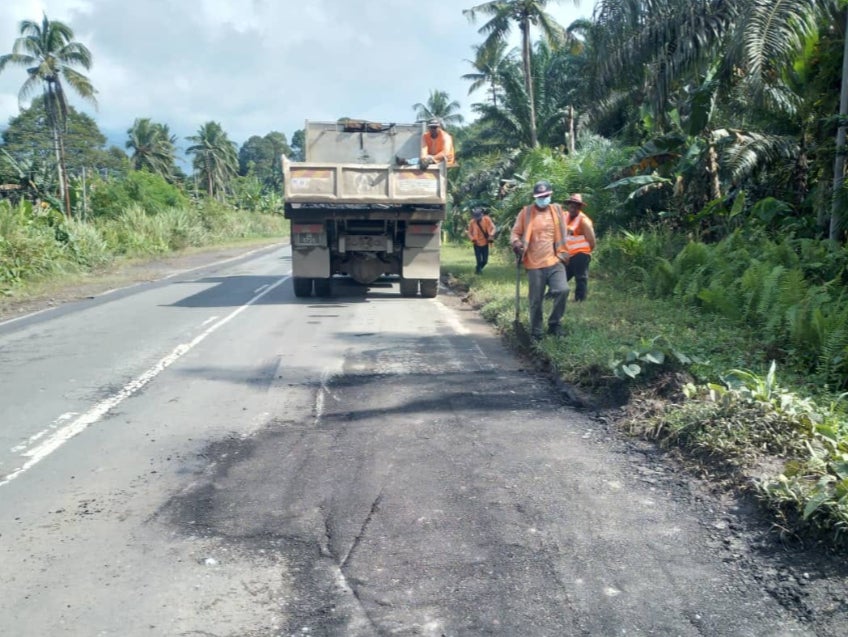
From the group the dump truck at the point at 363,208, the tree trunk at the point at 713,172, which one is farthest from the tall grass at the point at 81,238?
the tree trunk at the point at 713,172

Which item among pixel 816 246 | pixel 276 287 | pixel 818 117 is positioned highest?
pixel 818 117

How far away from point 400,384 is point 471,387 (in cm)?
68

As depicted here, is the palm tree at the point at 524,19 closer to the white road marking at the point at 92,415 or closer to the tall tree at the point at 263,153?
the white road marking at the point at 92,415

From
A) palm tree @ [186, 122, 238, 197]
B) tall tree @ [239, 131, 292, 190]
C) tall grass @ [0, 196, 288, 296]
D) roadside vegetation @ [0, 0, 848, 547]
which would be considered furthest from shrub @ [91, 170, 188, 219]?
tall tree @ [239, 131, 292, 190]

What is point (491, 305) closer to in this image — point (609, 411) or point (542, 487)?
point (609, 411)

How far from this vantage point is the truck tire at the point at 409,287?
1509 cm

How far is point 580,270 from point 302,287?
218 inches

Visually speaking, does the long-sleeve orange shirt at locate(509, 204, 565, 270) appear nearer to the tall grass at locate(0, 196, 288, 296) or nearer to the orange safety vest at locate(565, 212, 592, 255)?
the orange safety vest at locate(565, 212, 592, 255)

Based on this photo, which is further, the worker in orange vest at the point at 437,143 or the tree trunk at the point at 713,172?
the worker in orange vest at the point at 437,143

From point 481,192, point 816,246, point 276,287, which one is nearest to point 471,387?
point 816,246

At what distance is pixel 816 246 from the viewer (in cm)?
1099

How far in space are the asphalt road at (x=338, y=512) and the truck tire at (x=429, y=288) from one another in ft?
21.3

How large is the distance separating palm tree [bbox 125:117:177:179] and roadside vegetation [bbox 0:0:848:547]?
3583 cm

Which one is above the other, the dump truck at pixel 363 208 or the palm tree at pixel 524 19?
the palm tree at pixel 524 19
